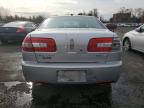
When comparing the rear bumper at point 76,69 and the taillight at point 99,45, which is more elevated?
the taillight at point 99,45

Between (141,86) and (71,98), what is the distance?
61.2 inches

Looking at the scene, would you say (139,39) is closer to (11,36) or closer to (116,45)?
(116,45)

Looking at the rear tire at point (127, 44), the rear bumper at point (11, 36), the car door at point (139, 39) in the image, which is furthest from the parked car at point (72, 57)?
the rear bumper at point (11, 36)

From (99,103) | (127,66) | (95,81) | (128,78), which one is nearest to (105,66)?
(95,81)

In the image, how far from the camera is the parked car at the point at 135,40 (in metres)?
8.75

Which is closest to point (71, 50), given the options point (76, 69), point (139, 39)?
point (76, 69)

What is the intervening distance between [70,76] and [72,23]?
151 cm

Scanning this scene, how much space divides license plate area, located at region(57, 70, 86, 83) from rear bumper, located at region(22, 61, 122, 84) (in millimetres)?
50

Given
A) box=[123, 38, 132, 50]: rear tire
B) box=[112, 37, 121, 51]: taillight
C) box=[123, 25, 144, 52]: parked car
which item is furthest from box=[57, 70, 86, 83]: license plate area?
box=[123, 38, 132, 50]: rear tire

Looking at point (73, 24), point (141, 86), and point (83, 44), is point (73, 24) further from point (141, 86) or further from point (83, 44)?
point (141, 86)

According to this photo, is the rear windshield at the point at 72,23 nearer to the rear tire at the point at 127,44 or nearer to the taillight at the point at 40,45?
the taillight at the point at 40,45

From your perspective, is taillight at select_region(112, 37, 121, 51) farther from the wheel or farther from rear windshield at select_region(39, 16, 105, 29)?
the wheel

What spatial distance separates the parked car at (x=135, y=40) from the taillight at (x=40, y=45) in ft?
17.5

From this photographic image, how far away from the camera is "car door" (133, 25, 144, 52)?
8666 mm
